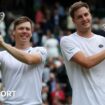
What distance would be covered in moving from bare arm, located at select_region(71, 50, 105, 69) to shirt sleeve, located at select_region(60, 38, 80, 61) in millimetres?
48

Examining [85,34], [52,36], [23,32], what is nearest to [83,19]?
[85,34]

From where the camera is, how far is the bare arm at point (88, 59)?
6.65 meters

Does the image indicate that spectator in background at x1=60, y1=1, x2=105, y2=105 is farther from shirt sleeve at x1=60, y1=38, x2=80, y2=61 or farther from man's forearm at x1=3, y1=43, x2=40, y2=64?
man's forearm at x1=3, y1=43, x2=40, y2=64

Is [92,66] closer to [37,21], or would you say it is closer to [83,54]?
[83,54]

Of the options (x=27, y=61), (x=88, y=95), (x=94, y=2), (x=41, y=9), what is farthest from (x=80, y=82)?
(x=94, y=2)

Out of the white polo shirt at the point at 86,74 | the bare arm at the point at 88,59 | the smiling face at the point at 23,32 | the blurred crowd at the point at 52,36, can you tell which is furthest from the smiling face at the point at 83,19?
the blurred crowd at the point at 52,36

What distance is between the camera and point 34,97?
704cm

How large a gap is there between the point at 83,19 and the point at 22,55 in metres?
0.78

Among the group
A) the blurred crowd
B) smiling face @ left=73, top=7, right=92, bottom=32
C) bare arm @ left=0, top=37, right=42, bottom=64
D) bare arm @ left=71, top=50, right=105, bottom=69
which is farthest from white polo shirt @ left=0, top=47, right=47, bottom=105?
the blurred crowd

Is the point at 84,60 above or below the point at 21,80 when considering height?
above

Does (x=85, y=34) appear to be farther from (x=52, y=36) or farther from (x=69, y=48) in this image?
(x=52, y=36)

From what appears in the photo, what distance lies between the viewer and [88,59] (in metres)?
6.71

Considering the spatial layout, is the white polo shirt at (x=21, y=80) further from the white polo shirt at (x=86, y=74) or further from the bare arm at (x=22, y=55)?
the white polo shirt at (x=86, y=74)

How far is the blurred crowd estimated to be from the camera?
46.2ft
